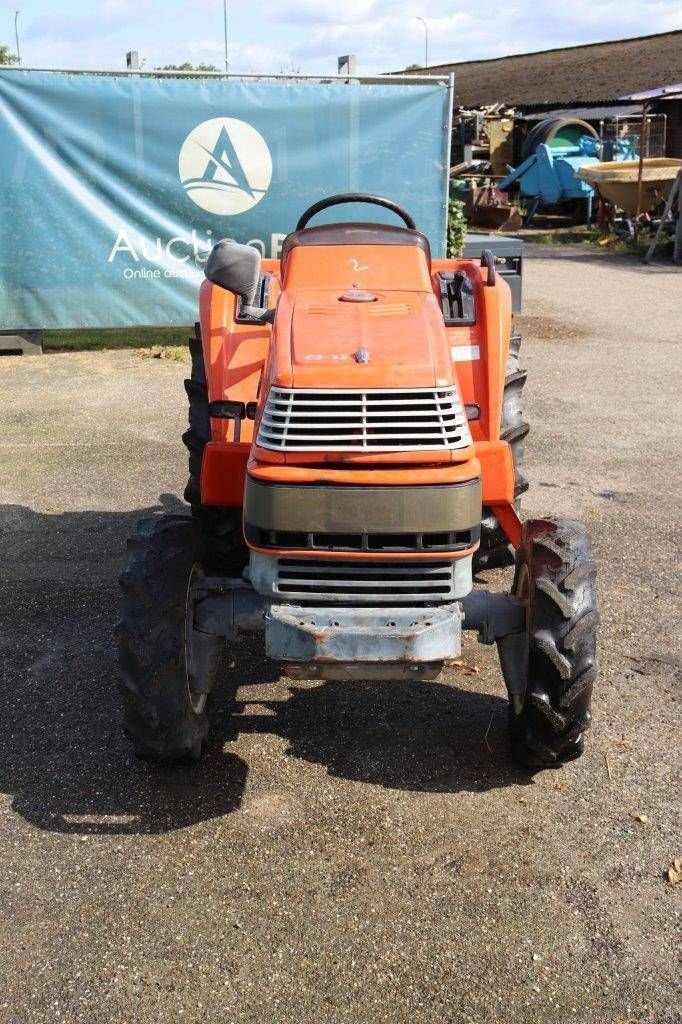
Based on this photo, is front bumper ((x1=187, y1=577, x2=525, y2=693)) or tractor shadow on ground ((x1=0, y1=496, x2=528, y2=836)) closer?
front bumper ((x1=187, y1=577, x2=525, y2=693))

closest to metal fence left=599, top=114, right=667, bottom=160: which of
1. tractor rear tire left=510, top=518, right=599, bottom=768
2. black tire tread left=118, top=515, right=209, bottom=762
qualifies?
tractor rear tire left=510, top=518, right=599, bottom=768

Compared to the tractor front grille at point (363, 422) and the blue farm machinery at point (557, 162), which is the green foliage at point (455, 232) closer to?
the blue farm machinery at point (557, 162)

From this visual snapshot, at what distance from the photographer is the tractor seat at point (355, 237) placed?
4.29 metres

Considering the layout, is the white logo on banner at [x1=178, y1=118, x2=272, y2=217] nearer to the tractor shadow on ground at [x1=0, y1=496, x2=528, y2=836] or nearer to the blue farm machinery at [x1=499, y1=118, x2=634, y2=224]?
the tractor shadow on ground at [x1=0, y1=496, x2=528, y2=836]

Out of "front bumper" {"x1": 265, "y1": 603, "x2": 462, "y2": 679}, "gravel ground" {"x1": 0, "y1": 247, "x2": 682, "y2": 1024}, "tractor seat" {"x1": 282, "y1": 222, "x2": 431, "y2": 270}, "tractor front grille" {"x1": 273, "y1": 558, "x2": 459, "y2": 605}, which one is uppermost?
"tractor seat" {"x1": 282, "y1": 222, "x2": 431, "y2": 270}

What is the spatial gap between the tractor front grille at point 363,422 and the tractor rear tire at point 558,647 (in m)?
0.57

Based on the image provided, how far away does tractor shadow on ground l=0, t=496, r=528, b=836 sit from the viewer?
11.5 ft

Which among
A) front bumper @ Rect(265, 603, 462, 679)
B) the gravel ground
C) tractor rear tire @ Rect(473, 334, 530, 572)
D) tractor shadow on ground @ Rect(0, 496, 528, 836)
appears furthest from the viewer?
tractor rear tire @ Rect(473, 334, 530, 572)

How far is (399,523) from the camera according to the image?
3.02 metres

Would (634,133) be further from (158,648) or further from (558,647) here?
(158,648)

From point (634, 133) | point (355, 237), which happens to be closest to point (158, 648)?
point (355, 237)

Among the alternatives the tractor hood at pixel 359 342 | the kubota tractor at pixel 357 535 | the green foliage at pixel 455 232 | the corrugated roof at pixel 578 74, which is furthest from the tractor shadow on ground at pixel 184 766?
the corrugated roof at pixel 578 74

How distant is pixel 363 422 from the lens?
3086mm

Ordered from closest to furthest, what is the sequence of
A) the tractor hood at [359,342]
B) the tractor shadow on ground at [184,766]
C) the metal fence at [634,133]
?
1. the tractor hood at [359,342]
2. the tractor shadow on ground at [184,766]
3. the metal fence at [634,133]
